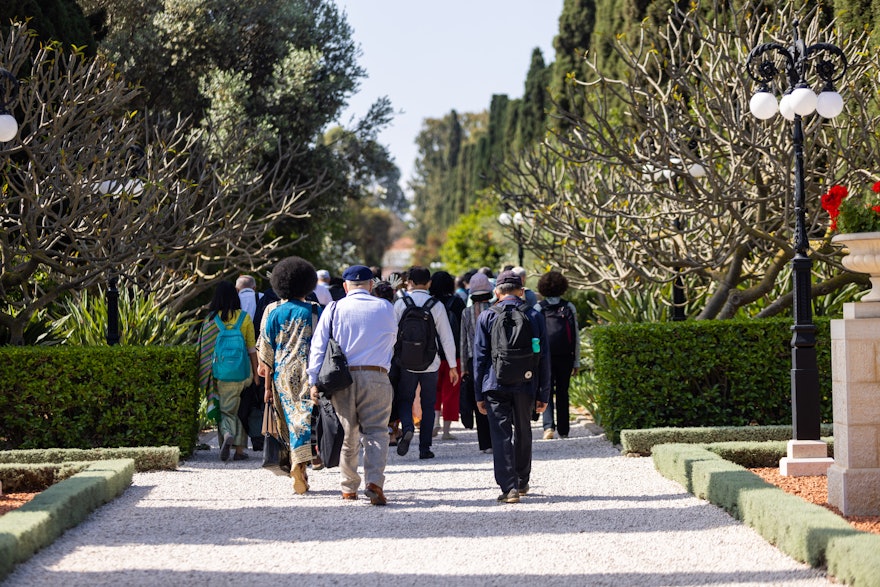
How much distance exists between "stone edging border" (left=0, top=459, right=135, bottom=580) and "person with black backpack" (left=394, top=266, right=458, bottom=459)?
9.40 feet

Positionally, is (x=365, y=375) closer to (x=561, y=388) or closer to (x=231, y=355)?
(x=231, y=355)

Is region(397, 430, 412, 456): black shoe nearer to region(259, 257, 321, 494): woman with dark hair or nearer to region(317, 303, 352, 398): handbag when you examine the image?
region(259, 257, 321, 494): woman with dark hair

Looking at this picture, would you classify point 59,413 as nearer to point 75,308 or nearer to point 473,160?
point 75,308

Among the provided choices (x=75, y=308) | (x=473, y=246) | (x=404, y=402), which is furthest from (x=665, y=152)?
(x=473, y=246)

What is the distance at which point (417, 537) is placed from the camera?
730 cm

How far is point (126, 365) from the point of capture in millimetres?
11242

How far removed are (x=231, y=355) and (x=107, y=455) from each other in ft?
4.78

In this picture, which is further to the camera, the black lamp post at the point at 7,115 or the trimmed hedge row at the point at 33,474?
the black lamp post at the point at 7,115

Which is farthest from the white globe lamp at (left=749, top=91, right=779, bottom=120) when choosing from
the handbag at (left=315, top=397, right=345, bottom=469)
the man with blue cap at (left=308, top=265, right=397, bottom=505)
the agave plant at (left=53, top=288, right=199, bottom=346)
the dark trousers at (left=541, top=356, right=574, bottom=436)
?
the agave plant at (left=53, top=288, right=199, bottom=346)

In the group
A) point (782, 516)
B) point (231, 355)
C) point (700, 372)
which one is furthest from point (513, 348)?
point (700, 372)

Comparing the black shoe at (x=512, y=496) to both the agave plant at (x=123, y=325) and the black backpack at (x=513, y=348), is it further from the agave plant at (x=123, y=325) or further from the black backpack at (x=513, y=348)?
the agave plant at (x=123, y=325)

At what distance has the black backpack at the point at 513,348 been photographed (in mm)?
8594

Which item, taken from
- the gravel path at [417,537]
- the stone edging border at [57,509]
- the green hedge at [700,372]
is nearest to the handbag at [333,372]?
the gravel path at [417,537]

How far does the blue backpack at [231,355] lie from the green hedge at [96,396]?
33 centimetres
